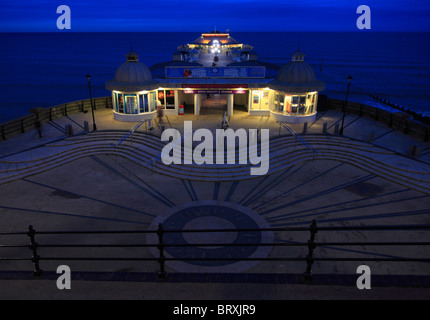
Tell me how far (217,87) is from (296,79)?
7704mm

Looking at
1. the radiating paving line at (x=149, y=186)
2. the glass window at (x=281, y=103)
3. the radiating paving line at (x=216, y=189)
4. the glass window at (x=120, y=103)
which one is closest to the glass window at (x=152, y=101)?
the glass window at (x=120, y=103)

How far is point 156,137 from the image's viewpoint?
83.5ft

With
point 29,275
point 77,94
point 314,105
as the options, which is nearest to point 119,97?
point 314,105

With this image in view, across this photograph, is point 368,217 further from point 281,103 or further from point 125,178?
point 281,103

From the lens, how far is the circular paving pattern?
1257cm

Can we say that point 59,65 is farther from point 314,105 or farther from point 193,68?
point 314,105

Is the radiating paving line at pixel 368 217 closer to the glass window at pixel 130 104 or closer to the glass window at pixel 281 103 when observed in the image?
the glass window at pixel 281 103

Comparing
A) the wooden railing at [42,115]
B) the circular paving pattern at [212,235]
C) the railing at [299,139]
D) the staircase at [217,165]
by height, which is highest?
the wooden railing at [42,115]

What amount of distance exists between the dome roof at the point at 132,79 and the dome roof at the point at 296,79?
12.2 metres

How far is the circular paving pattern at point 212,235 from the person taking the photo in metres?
12.6

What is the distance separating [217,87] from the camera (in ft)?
102

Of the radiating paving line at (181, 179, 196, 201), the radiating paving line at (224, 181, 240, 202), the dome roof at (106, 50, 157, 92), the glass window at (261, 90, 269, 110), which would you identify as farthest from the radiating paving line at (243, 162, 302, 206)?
the dome roof at (106, 50, 157, 92)

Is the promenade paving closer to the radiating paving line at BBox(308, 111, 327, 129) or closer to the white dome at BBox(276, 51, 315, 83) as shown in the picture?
the radiating paving line at BBox(308, 111, 327, 129)

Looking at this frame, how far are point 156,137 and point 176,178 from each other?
19.8ft
